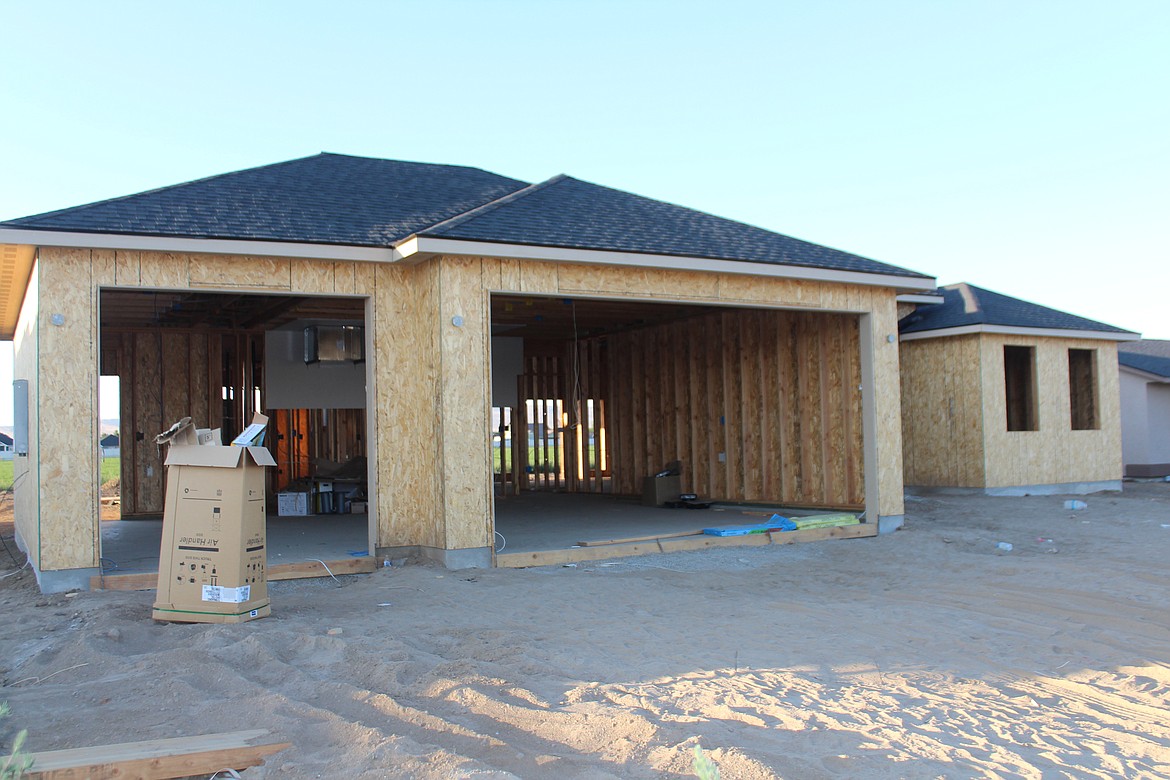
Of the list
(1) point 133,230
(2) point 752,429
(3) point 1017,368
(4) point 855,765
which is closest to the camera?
(4) point 855,765

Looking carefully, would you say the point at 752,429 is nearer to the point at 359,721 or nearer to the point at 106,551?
the point at 106,551

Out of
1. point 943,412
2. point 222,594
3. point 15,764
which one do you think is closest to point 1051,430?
point 943,412

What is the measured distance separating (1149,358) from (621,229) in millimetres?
18441

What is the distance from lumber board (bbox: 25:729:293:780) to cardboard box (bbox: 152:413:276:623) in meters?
2.70

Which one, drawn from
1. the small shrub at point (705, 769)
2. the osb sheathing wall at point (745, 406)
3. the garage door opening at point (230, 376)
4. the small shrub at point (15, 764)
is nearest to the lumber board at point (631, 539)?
the osb sheathing wall at point (745, 406)

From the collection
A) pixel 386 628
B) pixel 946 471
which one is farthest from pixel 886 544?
pixel 386 628

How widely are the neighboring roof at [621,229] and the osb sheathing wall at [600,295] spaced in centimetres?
29

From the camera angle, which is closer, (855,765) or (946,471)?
(855,765)

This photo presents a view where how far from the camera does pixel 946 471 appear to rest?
16578mm

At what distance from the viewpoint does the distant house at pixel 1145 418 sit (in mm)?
21500

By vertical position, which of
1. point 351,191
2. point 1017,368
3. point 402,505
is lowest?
point 402,505

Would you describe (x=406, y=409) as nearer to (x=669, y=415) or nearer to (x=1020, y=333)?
(x=669, y=415)

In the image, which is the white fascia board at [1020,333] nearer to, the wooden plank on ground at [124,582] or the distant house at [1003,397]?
the distant house at [1003,397]

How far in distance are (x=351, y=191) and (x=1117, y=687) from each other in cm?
977
